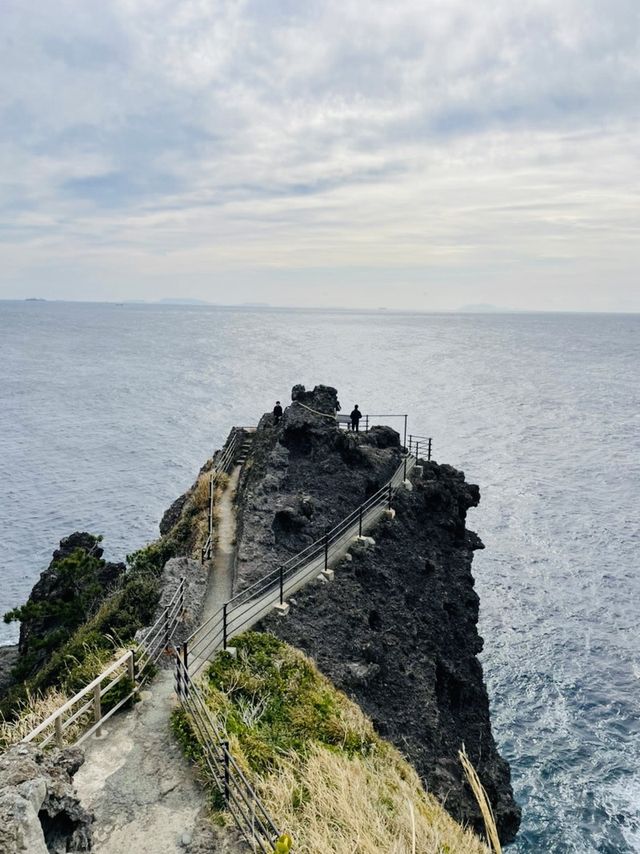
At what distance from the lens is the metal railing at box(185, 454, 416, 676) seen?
1631cm

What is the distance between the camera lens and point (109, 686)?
12898mm

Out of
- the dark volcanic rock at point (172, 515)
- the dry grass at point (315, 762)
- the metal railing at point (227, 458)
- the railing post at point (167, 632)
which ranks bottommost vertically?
the dark volcanic rock at point (172, 515)

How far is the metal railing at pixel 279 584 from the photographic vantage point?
642 inches

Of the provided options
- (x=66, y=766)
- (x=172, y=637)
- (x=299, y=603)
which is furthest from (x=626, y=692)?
(x=66, y=766)

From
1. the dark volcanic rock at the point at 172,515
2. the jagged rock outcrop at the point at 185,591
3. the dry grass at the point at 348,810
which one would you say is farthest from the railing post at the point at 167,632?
the dark volcanic rock at the point at 172,515

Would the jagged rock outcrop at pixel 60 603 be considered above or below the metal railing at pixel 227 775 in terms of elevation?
below

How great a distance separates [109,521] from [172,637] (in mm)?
36040

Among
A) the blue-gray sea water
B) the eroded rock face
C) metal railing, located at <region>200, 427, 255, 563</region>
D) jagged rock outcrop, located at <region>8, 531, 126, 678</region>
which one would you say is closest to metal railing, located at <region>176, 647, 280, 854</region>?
the eroded rock face

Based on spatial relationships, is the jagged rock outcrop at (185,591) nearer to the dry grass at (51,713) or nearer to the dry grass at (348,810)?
the dry grass at (51,713)

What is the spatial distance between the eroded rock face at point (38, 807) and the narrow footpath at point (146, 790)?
1.61 m

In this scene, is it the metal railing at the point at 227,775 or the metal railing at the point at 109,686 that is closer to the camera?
the metal railing at the point at 227,775

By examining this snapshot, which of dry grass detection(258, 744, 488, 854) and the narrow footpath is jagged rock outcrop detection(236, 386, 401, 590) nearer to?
the narrow footpath

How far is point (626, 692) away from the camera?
30719mm

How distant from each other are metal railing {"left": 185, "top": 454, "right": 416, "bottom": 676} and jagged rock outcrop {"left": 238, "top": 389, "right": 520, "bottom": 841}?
0.46 m
